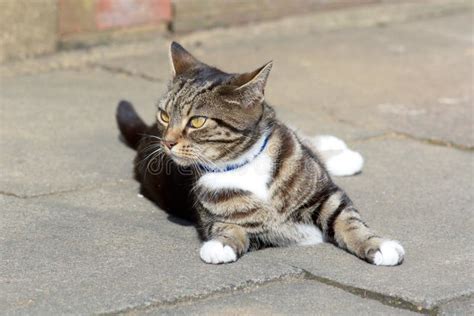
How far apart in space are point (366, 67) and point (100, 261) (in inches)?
171

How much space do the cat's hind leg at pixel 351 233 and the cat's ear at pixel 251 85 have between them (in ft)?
2.05

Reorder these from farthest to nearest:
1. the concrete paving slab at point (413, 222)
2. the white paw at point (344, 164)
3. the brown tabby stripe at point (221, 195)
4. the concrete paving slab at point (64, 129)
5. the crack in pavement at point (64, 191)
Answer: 1. the white paw at point (344, 164)
2. the concrete paving slab at point (64, 129)
3. the crack in pavement at point (64, 191)
4. the brown tabby stripe at point (221, 195)
5. the concrete paving slab at point (413, 222)

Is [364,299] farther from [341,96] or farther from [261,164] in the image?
[341,96]

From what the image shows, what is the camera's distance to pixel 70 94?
7.29 m

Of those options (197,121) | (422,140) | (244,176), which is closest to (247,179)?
(244,176)

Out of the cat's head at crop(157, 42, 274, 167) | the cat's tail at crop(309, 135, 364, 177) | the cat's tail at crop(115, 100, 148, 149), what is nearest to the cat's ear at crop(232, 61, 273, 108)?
the cat's head at crop(157, 42, 274, 167)

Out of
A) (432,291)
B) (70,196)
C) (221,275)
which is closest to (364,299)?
(432,291)

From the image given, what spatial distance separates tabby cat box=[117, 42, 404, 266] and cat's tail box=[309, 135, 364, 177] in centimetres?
85

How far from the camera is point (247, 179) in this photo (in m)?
4.68

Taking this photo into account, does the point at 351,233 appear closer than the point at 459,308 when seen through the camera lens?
No

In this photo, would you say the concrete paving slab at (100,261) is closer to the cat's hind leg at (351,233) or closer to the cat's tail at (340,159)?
the cat's hind leg at (351,233)

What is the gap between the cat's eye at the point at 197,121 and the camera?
457 cm

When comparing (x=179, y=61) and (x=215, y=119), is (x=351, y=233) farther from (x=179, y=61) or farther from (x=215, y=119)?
(x=179, y=61)

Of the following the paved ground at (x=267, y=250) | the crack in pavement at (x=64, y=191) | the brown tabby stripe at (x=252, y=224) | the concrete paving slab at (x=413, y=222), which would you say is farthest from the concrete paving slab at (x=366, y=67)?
the brown tabby stripe at (x=252, y=224)
